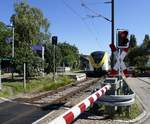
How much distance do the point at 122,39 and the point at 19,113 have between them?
4.86m

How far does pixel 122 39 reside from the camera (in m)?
15.5

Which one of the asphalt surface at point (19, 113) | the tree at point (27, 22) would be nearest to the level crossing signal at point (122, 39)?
the asphalt surface at point (19, 113)

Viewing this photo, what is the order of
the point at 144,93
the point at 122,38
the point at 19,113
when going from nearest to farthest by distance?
the point at 122,38 → the point at 19,113 → the point at 144,93

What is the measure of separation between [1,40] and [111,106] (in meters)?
71.8

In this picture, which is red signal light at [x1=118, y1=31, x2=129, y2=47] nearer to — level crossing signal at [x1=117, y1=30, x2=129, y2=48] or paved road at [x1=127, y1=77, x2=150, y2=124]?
level crossing signal at [x1=117, y1=30, x2=129, y2=48]

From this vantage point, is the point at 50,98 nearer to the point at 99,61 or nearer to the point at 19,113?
the point at 19,113

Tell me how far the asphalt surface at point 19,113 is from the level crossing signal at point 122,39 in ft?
12.8

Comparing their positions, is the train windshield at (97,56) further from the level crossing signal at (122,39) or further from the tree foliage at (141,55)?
the tree foliage at (141,55)

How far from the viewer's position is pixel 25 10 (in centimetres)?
7344

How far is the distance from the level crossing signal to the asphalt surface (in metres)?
3.89

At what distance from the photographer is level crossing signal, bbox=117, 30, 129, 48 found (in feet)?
50.5

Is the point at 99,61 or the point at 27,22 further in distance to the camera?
the point at 27,22

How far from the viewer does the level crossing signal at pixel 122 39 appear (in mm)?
15406

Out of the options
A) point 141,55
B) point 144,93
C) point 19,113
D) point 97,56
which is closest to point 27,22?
point 97,56
